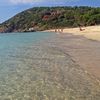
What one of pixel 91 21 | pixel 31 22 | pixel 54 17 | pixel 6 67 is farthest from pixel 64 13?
pixel 6 67

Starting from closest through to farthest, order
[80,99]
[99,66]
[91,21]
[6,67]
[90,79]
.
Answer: [80,99] → [90,79] → [99,66] → [6,67] → [91,21]

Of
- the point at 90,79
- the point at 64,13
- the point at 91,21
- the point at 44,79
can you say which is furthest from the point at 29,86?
the point at 64,13

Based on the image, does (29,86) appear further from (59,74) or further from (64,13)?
(64,13)

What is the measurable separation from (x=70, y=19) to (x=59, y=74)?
520 ft

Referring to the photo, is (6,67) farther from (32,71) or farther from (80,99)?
(80,99)

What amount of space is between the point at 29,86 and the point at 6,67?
5342 mm

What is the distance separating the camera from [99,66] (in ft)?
52.1

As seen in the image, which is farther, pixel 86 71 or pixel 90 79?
pixel 86 71

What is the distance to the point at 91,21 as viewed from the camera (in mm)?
125750

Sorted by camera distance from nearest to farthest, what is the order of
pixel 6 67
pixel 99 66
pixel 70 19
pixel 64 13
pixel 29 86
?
pixel 29 86 → pixel 99 66 → pixel 6 67 → pixel 70 19 → pixel 64 13

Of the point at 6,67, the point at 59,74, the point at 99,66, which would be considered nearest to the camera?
the point at 59,74

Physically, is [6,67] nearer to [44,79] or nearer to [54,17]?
[44,79]

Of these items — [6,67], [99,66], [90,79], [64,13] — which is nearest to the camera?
[90,79]

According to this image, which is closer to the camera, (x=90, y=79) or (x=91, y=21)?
(x=90, y=79)
